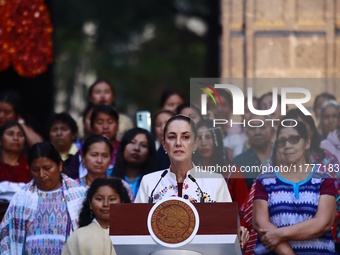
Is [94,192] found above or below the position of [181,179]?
below

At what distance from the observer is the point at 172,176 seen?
10297mm

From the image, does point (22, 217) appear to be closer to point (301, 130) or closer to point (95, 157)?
point (95, 157)

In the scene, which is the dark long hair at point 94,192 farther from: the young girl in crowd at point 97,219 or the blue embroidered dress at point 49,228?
the blue embroidered dress at point 49,228

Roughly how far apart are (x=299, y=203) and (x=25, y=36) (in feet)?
19.6

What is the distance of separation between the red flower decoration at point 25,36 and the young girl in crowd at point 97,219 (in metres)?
4.56

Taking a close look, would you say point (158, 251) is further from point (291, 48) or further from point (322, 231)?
point (291, 48)

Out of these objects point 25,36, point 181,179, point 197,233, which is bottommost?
point 197,233

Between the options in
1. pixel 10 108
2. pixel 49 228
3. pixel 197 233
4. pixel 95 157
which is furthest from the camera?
pixel 10 108

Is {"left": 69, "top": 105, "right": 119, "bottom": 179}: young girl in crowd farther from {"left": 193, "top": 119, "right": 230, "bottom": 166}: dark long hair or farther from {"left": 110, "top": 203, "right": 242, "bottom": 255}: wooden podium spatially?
{"left": 110, "top": 203, "right": 242, "bottom": 255}: wooden podium

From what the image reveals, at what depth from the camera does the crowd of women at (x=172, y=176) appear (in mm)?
10328

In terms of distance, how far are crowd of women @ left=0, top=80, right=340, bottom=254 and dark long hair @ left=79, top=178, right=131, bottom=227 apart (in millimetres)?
11

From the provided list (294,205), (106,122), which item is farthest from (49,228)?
(294,205)

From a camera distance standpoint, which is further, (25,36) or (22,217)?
(25,36)

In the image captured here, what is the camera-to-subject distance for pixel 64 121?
12.9m
